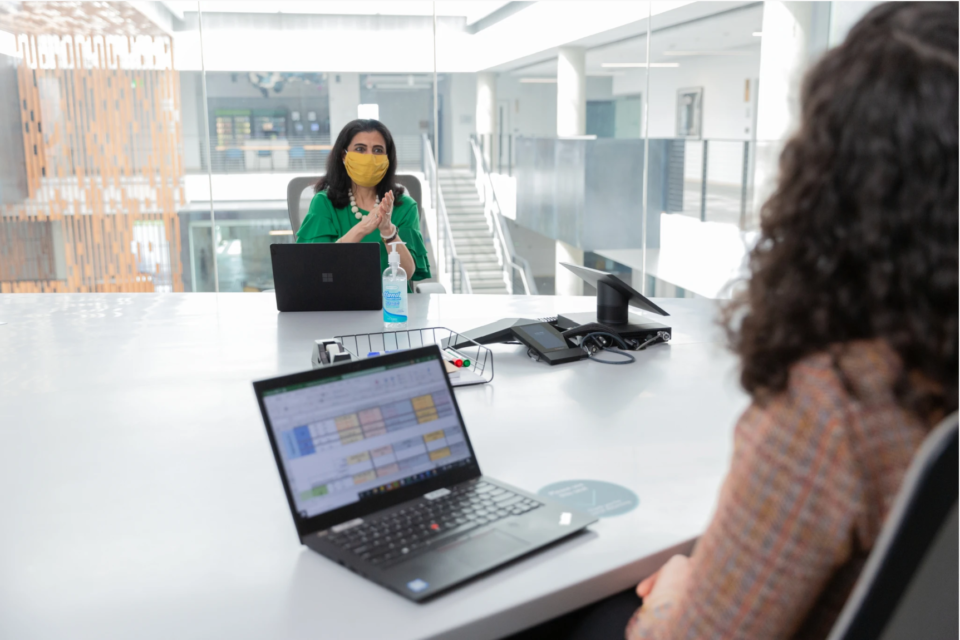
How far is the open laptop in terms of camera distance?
1.10 metres

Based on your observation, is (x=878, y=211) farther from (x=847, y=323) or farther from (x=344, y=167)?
(x=344, y=167)

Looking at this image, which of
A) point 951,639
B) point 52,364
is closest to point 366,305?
point 52,364

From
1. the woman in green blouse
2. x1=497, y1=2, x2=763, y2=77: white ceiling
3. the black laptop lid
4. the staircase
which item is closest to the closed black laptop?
the woman in green blouse

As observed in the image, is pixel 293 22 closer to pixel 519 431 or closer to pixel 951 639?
pixel 519 431

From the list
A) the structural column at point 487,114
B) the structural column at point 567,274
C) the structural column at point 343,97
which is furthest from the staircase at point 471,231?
the structural column at point 343,97

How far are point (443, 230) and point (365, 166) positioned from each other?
10.0 feet

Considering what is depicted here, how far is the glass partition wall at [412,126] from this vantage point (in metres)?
5.48

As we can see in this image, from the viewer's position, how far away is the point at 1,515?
1.29m

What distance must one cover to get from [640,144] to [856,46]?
5683 mm

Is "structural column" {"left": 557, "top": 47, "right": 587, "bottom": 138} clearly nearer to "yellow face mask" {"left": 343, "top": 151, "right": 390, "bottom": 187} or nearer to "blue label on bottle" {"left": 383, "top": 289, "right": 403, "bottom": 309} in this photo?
"yellow face mask" {"left": 343, "top": 151, "right": 390, "bottom": 187}

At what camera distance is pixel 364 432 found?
3.96 ft

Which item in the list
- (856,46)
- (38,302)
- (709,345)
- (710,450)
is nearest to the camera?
(856,46)

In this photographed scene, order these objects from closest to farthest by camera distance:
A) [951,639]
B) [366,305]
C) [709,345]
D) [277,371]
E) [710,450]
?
[951,639]
[710,450]
[277,371]
[709,345]
[366,305]

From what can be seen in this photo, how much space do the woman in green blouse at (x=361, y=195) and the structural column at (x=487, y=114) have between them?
2692 mm
